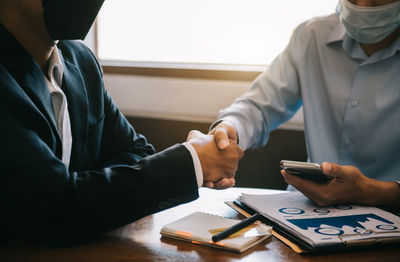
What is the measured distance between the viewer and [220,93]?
2088mm

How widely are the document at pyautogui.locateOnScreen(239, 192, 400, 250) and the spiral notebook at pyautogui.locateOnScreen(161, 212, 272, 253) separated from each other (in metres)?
0.06

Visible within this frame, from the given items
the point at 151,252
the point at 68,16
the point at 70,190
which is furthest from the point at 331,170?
the point at 68,16

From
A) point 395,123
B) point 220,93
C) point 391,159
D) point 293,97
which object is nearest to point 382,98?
point 395,123

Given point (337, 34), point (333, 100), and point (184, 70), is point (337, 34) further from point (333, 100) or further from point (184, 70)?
point (184, 70)

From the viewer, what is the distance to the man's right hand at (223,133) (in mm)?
1147

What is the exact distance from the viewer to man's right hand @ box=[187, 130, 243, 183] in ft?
3.38

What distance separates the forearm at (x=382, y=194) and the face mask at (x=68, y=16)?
853mm

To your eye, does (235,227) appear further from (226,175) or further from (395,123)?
(395,123)

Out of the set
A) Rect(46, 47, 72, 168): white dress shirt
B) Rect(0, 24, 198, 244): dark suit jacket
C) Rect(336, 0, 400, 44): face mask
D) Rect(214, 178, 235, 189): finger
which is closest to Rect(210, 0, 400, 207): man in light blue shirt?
Answer: Rect(336, 0, 400, 44): face mask

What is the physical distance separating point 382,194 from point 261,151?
3.41 feet

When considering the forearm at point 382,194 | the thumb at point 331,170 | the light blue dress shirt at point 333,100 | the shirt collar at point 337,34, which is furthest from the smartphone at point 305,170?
the shirt collar at point 337,34

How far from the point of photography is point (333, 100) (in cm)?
157

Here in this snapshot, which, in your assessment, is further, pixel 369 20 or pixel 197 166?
pixel 369 20

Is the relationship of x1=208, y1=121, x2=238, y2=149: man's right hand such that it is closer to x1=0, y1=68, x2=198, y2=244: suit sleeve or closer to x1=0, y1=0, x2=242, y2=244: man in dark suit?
x1=0, y1=0, x2=242, y2=244: man in dark suit
